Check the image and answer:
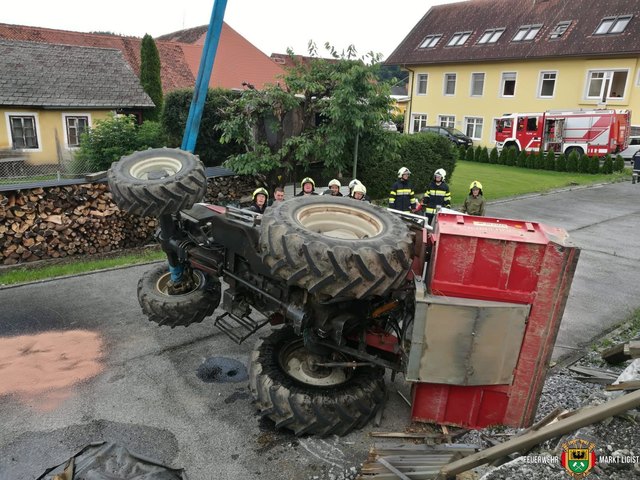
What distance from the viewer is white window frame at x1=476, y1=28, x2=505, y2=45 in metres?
30.5

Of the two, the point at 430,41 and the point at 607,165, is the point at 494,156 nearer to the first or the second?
the point at 607,165

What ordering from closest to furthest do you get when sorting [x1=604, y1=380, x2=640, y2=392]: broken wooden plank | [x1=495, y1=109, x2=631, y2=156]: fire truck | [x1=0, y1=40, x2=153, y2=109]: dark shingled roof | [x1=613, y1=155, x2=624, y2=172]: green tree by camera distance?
[x1=604, y1=380, x2=640, y2=392]: broken wooden plank → [x1=0, y1=40, x2=153, y2=109]: dark shingled roof → [x1=613, y1=155, x2=624, y2=172]: green tree → [x1=495, y1=109, x2=631, y2=156]: fire truck

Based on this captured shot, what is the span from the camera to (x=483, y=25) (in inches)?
1248

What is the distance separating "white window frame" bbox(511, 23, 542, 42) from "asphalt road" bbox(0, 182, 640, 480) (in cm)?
2502

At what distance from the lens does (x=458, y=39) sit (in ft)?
107

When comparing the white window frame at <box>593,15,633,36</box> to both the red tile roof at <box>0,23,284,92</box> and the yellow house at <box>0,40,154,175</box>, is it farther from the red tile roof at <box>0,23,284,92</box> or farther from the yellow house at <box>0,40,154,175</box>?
the yellow house at <box>0,40,154,175</box>

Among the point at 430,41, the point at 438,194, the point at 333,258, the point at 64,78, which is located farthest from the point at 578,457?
the point at 430,41

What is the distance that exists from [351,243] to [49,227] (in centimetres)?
743

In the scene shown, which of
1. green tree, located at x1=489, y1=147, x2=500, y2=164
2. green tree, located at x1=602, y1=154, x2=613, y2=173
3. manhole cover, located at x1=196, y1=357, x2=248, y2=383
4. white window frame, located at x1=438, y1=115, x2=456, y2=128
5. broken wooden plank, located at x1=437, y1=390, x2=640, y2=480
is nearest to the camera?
broken wooden plank, located at x1=437, y1=390, x2=640, y2=480

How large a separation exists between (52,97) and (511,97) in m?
24.2

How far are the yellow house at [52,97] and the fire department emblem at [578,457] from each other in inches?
690

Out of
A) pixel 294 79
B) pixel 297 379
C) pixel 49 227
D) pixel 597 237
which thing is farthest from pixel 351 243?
pixel 597 237

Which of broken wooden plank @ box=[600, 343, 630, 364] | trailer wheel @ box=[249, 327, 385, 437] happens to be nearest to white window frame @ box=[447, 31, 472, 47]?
broken wooden plank @ box=[600, 343, 630, 364]

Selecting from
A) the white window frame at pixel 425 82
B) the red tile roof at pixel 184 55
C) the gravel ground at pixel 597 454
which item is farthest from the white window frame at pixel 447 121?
the gravel ground at pixel 597 454
